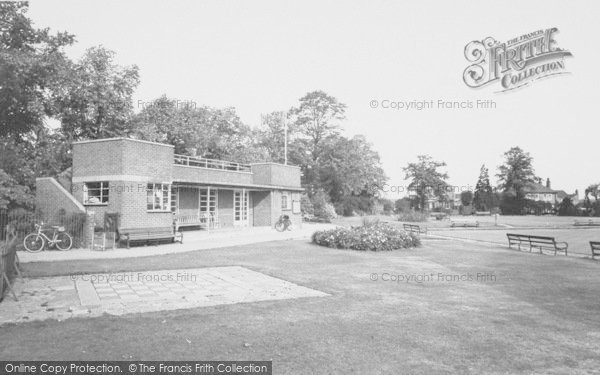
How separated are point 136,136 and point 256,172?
1047cm

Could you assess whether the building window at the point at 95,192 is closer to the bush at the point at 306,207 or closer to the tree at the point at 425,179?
the bush at the point at 306,207

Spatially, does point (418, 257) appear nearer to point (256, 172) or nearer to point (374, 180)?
point (256, 172)

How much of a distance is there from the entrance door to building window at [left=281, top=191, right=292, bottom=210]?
10.5 ft

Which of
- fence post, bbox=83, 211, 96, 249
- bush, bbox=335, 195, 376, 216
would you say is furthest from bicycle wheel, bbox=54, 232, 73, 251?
bush, bbox=335, 195, 376, 216

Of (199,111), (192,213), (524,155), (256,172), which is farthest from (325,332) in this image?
(524,155)

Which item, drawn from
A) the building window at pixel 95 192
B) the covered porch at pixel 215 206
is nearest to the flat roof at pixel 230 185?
the covered porch at pixel 215 206

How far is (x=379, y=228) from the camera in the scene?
57.9ft

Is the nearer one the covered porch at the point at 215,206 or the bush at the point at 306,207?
the covered porch at the point at 215,206

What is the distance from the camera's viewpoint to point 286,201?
3234 centimetres

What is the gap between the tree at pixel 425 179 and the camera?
69.8 meters

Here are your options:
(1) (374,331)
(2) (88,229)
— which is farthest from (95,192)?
(1) (374,331)

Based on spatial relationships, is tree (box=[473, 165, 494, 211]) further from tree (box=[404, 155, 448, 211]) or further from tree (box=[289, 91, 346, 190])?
tree (box=[289, 91, 346, 190])

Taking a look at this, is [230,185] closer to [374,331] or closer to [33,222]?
[33,222]

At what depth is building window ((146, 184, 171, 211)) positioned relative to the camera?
1944 cm
